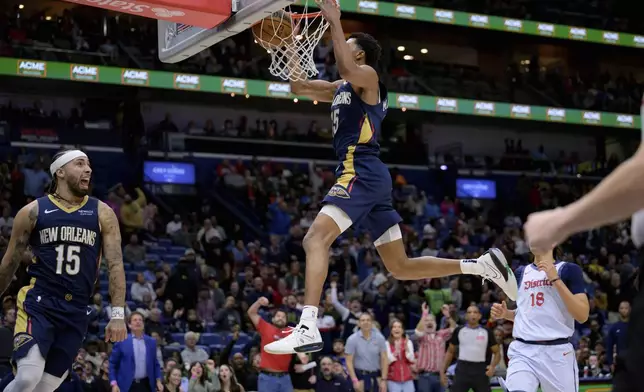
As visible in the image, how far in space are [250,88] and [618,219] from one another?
21456mm

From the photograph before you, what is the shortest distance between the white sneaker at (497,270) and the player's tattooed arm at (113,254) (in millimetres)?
3042

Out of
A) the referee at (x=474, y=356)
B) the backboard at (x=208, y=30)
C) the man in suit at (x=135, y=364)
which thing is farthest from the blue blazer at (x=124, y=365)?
the backboard at (x=208, y=30)

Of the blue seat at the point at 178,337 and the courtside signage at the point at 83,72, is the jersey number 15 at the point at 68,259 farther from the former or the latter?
the courtside signage at the point at 83,72

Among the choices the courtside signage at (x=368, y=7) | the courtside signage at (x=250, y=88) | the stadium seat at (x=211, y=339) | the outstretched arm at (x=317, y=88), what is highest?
the courtside signage at (x=368, y=7)

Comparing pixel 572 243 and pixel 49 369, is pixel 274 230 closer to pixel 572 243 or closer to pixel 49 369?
pixel 572 243

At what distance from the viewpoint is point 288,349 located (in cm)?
591

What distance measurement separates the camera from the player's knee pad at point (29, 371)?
6414mm

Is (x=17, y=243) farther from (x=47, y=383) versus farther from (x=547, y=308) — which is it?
(x=547, y=308)

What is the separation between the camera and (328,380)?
13.6 meters

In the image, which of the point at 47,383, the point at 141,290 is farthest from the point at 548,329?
the point at 141,290

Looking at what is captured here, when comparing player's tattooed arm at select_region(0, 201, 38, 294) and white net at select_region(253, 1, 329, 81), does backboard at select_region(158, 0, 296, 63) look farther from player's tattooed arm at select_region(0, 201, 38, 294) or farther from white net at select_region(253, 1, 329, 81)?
player's tattooed arm at select_region(0, 201, 38, 294)

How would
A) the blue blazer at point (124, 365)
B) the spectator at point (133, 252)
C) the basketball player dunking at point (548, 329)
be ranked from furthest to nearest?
the spectator at point (133, 252) < the blue blazer at point (124, 365) < the basketball player dunking at point (548, 329)

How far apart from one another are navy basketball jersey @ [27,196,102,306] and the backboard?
183 centimetres

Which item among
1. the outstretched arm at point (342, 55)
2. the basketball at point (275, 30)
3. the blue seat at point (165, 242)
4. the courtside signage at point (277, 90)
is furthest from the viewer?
the courtside signage at point (277, 90)
